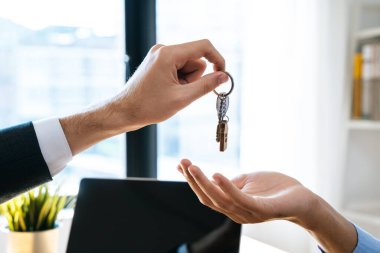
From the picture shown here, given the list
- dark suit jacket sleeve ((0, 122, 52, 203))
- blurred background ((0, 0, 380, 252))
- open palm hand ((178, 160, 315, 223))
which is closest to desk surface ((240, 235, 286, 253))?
blurred background ((0, 0, 380, 252))

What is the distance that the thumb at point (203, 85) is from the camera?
2.60ft

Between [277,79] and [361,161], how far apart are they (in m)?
0.57

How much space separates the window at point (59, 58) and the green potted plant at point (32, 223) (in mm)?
453

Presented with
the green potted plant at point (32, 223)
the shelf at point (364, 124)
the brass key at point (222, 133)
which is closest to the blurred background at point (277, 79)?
the shelf at point (364, 124)

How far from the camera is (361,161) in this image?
6.31 ft

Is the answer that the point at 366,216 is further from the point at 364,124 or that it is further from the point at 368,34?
the point at 368,34

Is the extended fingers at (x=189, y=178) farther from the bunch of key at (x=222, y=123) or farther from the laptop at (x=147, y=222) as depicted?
the laptop at (x=147, y=222)

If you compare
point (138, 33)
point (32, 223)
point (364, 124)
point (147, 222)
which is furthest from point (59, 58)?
point (364, 124)

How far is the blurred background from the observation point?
1.70 meters

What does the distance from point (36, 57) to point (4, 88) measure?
0.18 meters

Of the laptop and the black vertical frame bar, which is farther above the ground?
the black vertical frame bar

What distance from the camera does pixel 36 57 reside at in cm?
179

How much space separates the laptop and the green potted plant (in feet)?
0.27

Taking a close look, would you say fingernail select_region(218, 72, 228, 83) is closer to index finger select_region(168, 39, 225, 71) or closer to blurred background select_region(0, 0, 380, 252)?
index finger select_region(168, 39, 225, 71)
